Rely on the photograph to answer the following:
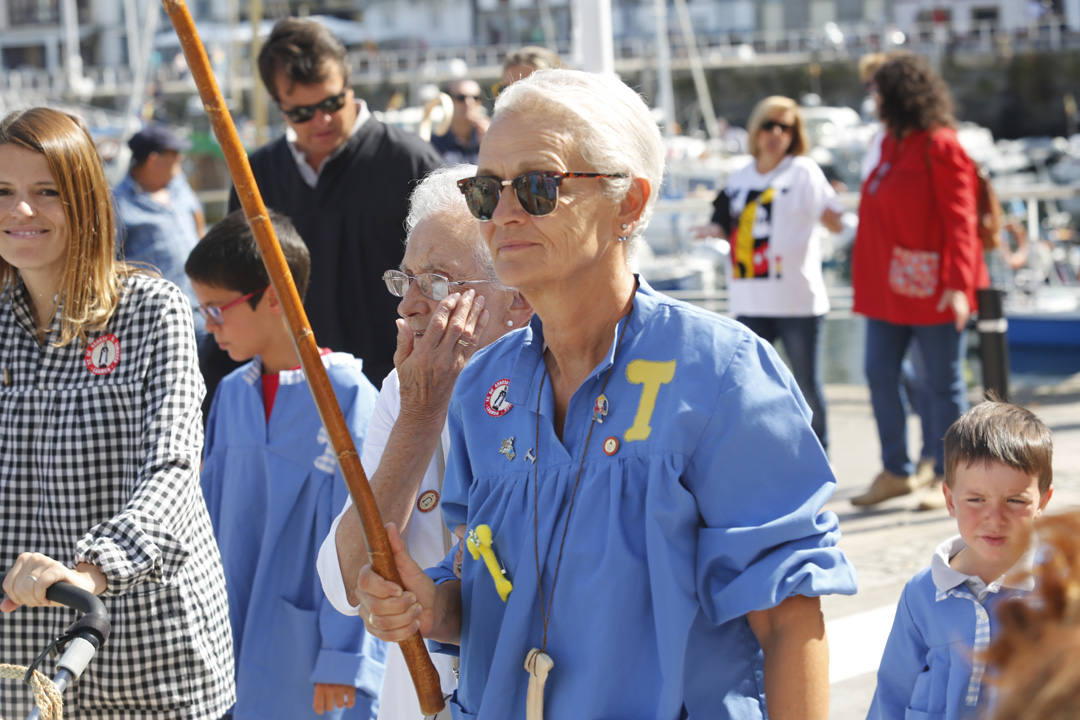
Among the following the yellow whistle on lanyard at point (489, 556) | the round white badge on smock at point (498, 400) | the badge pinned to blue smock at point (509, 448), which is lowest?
the yellow whistle on lanyard at point (489, 556)

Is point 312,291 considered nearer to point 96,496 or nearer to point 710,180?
point 96,496

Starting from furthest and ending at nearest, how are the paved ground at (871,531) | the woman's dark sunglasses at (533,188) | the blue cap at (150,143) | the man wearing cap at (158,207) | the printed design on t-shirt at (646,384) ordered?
the blue cap at (150,143) → the man wearing cap at (158,207) → the paved ground at (871,531) → the woman's dark sunglasses at (533,188) → the printed design on t-shirt at (646,384)

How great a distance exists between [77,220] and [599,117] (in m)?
1.45

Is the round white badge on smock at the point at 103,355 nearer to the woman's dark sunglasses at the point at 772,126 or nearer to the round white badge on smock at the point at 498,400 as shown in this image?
the round white badge on smock at the point at 498,400

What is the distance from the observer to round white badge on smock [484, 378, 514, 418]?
2.40 metres

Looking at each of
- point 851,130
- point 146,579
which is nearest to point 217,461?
point 146,579

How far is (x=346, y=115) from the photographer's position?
5332 millimetres

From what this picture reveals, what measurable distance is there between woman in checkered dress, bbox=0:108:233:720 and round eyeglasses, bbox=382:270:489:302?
20.4 inches

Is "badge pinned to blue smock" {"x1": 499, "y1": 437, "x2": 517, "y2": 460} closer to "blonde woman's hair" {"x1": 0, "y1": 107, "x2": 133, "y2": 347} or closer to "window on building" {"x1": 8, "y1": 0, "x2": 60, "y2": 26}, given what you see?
"blonde woman's hair" {"x1": 0, "y1": 107, "x2": 133, "y2": 347}

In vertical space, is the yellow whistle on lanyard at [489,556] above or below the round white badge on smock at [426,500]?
above

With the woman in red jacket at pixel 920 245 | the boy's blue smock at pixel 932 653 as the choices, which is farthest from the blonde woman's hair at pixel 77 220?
the woman in red jacket at pixel 920 245

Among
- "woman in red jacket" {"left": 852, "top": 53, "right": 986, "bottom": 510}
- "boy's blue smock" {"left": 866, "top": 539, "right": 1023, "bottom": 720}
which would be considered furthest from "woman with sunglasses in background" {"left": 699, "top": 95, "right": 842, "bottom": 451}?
"boy's blue smock" {"left": 866, "top": 539, "right": 1023, "bottom": 720}

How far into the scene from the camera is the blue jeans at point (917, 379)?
22.8ft

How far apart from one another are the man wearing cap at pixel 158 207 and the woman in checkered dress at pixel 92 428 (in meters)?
3.09
